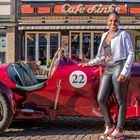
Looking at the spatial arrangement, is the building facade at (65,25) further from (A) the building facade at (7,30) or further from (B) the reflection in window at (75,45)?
(A) the building facade at (7,30)

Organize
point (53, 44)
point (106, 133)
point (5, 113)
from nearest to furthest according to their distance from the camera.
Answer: point (106, 133)
point (5, 113)
point (53, 44)

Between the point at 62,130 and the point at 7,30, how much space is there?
807 inches

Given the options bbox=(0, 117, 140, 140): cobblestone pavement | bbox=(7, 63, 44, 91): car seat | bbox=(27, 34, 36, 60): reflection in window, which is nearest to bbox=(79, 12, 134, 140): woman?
bbox=(0, 117, 140, 140): cobblestone pavement

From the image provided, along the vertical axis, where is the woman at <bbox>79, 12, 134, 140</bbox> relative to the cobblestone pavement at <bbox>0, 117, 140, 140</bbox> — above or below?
above

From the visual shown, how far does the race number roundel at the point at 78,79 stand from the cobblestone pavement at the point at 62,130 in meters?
0.66

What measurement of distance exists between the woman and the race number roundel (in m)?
0.51

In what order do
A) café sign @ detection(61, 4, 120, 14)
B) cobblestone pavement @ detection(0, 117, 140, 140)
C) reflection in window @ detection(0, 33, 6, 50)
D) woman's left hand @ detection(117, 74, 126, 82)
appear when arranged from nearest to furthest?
woman's left hand @ detection(117, 74, 126, 82), cobblestone pavement @ detection(0, 117, 140, 140), reflection in window @ detection(0, 33, 6, 50), café sign @ detection(61, 4, 120, 14)

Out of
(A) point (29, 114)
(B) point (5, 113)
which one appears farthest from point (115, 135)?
(B) point (5, 113)

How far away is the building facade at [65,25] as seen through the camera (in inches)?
1025

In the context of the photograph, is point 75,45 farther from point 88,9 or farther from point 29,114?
point 29,114

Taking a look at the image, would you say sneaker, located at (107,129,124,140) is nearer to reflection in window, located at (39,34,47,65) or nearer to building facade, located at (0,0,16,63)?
building facade, located at (0,0,16,63)

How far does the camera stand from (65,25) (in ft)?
83.6

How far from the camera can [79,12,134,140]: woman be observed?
500 cm

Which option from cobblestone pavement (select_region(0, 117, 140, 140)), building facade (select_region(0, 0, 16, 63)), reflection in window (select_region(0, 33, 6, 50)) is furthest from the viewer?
reflection in window (select_region(0, 33, 6, 50))
